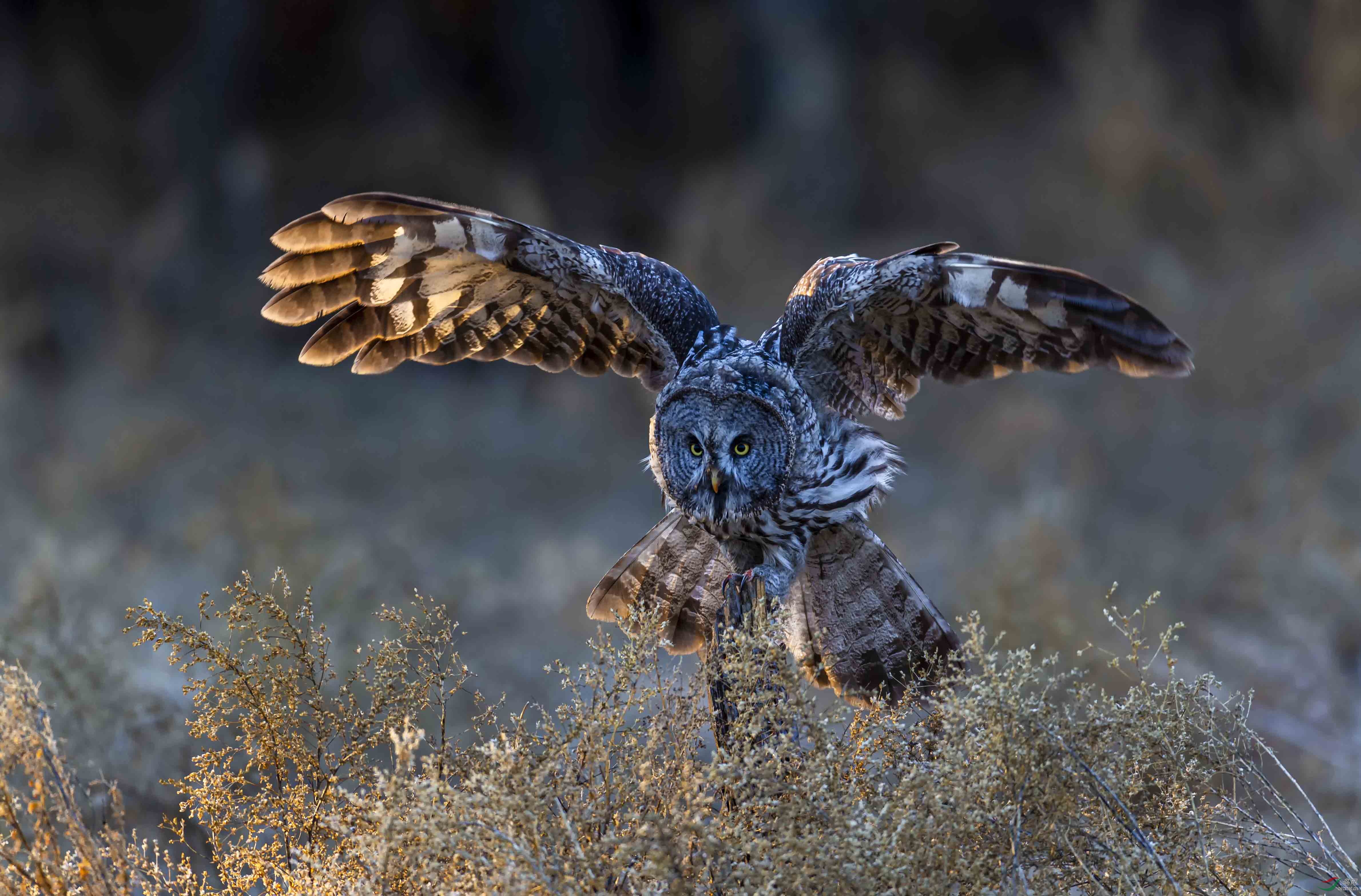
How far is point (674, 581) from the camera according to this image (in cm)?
338

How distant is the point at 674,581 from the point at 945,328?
1224 millimetres

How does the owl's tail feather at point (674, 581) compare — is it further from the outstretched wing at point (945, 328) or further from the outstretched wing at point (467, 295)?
the outstretched wing at point (945, 328)

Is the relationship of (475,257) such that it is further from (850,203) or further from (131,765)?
(850,203)

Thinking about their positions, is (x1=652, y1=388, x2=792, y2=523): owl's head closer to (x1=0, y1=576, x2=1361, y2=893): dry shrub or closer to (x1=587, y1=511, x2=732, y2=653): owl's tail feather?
(x1=587, y1=511, x2=732, y2=653): owl's tail feather

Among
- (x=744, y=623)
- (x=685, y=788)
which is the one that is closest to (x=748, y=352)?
(x=744, y=623)

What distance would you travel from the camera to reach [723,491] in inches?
117

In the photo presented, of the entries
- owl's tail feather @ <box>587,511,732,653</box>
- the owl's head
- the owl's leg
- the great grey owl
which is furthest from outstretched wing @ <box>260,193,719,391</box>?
the owl's leg

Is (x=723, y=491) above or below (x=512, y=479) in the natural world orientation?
below

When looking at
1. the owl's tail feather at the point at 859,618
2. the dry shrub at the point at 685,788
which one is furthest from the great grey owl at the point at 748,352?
the dry shrub at the point at 685,788

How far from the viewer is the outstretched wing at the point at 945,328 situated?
265 centimetres

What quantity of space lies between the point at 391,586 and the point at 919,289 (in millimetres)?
5573

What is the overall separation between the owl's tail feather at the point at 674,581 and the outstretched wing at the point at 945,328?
2.15 ft

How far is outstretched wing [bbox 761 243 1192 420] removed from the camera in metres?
2.65

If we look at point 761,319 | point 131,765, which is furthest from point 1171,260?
point 131,765
